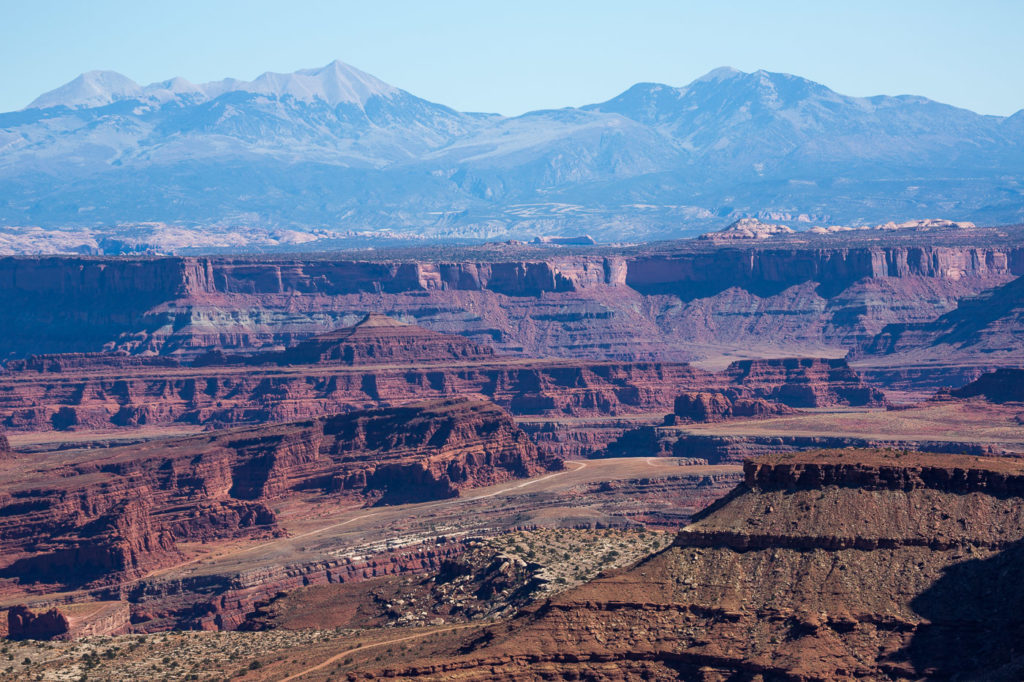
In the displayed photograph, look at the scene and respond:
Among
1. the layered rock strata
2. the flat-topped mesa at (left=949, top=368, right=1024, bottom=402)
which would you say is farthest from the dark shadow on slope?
the layered rock strata

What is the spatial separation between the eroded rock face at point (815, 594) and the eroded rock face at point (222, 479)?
5202cm

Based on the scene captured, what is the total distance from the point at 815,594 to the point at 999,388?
111 meters

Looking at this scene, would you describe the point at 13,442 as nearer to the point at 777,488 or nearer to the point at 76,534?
the point at 76,534

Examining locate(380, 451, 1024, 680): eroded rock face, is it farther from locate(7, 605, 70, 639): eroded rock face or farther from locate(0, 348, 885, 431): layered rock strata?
locate(0, 348, 885, 431): layered rock strata

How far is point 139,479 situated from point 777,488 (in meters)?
67.9

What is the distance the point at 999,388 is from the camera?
166875mm

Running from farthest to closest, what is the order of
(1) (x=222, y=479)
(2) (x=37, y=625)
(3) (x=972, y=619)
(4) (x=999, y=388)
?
(4) (x=999, y=388) → (1) (x=222, y=479) → (2) (x=37, y=625) → (3) (x=972, y=619)

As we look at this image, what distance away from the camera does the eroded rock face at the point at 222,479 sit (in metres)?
112

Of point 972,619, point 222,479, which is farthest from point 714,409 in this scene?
point 972,619

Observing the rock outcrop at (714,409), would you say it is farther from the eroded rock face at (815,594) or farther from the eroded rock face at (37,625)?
the eroded rock face at (815,594)

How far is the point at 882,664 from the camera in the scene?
57.4 m

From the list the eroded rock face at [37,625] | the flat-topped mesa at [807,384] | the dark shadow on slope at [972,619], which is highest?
the dark shadow on slope at [972,619]

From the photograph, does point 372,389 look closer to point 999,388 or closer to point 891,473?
point 999,388

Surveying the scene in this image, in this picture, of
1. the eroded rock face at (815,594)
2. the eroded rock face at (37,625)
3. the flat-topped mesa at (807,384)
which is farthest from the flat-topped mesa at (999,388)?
the eroded rock face at (815,594)
